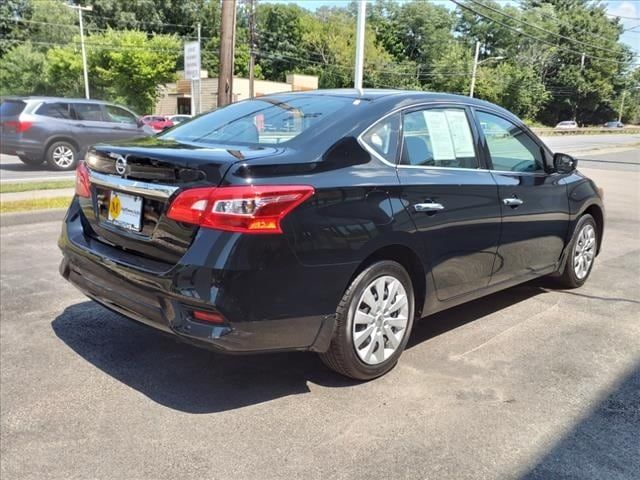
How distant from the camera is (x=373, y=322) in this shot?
11.0ft

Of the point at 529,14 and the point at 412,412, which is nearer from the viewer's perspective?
the point at 412,412

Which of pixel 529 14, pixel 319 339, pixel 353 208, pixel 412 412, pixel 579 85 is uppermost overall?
pixel 529 14

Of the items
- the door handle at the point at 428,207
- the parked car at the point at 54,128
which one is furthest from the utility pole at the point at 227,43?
the door handle at the point at 428,207

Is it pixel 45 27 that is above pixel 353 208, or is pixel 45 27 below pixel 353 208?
above

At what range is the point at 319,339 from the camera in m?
3.08

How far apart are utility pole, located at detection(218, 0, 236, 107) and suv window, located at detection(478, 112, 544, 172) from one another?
7.84 meters

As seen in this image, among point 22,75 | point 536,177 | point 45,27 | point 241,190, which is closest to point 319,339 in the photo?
point 241,190

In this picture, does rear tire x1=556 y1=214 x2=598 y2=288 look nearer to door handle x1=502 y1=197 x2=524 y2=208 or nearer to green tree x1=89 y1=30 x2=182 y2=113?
door handle x1=502 y1=197 x2=524 y2=208

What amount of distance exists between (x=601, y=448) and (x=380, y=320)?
4.18ft

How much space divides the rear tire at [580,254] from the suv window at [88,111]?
13.4 metres

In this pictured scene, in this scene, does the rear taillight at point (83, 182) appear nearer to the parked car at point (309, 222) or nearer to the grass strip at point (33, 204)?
the parked car at point (309, 222)

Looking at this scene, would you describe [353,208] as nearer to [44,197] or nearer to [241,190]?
[241,190]

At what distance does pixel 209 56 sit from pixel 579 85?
43.6 meters

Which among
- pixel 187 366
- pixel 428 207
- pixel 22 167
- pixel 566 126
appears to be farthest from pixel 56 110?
pixel 566 126
